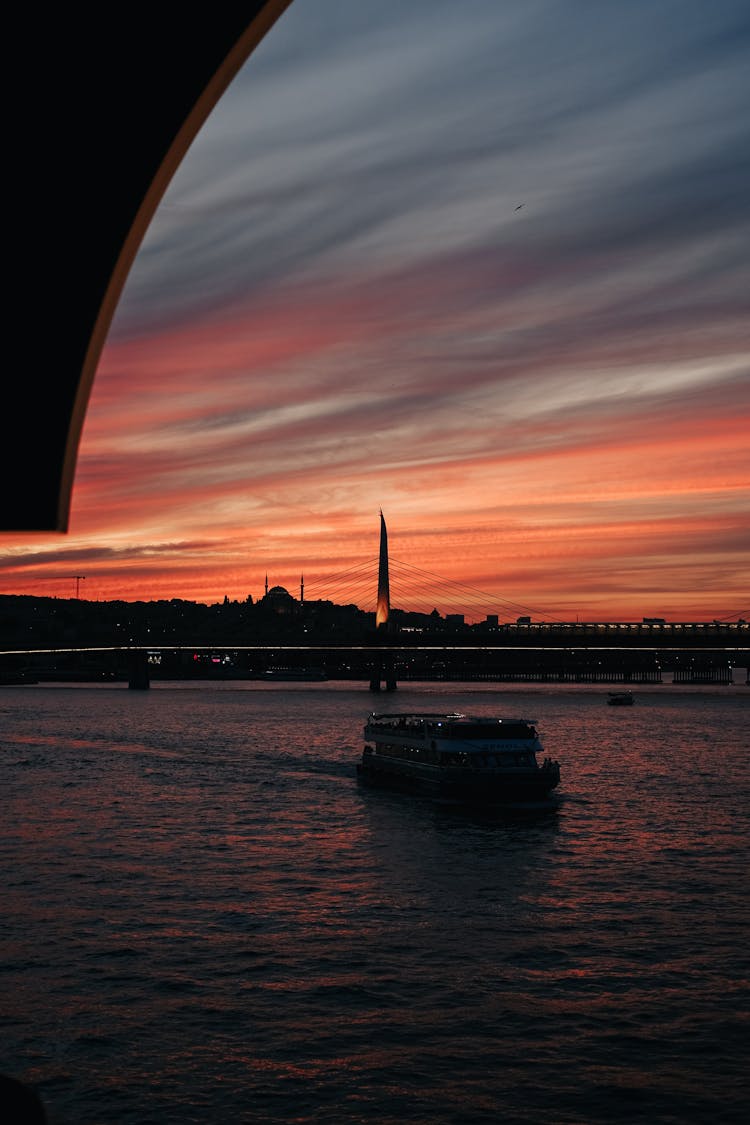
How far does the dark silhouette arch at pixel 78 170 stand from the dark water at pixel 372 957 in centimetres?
1648

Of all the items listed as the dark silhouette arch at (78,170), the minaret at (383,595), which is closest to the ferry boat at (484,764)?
the dark silhouette arch at (78,170)

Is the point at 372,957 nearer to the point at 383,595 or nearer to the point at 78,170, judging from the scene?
the point at 78,170

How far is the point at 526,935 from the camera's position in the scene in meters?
30.6

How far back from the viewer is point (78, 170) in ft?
17.0

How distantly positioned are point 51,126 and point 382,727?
62.0m

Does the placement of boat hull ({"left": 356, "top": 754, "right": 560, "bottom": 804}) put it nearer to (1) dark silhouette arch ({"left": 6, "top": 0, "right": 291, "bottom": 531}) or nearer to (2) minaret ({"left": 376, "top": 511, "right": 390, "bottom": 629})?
(1) dark silhouette arch ({"left": 6, "top": 0, "right": 291, "bottom": 531})

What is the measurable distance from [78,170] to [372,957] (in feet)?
84.6

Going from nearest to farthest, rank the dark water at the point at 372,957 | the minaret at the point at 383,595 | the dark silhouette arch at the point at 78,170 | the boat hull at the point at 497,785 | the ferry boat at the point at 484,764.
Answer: the dark silhouette arch at the point at 78,170, the dark water at the point at 372,957, the boat hull at the point at 497,785, the ferry boat at the point at 484,764, the minaret at the point at 383,595

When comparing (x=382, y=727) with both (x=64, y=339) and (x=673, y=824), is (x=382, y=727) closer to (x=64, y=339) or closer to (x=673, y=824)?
(x=673, y=824)

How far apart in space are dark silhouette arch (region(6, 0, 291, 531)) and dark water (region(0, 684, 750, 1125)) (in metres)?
16.5

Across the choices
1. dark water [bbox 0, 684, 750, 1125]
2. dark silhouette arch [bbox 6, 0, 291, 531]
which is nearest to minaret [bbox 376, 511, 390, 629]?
dark water [bbox 0, 684, 750, 1125]

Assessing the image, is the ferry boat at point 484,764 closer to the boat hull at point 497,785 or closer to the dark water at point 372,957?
the boat hull at point 497,785

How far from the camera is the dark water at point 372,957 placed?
20.3m

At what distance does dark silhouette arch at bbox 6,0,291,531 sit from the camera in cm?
483
